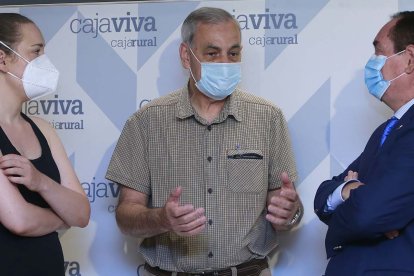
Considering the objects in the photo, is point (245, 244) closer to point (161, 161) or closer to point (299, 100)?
point (161, 161)

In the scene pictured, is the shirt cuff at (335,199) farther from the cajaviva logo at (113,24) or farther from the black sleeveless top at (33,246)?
the cajaviva logo at (113,24)

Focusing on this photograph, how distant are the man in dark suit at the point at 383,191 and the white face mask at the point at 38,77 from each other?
1.09 m

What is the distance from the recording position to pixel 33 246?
2.29m

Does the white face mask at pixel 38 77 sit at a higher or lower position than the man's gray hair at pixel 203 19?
lower

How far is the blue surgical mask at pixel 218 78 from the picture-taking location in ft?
8.90

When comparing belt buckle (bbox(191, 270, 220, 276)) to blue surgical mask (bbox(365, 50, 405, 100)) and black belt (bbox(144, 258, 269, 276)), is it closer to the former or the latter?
black belt (bbox(144, 258, 269, 276))

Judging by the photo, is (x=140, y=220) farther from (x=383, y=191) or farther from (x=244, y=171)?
(x=383, y=191)

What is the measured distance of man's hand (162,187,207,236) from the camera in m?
2.34

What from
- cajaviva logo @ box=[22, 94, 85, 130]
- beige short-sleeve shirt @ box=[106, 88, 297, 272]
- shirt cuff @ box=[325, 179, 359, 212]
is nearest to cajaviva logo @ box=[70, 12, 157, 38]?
cajaviva logo @ box=[22, 94, 85, 130]

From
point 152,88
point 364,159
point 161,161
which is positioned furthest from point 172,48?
point 364,159

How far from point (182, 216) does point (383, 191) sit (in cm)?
70

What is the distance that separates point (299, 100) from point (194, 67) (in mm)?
543

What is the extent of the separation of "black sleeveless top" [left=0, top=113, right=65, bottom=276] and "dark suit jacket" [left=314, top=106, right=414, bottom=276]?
98 cm

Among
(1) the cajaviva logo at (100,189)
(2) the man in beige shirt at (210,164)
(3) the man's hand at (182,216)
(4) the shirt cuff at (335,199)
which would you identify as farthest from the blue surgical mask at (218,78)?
(1) the cajaviva logo at (100,189)
